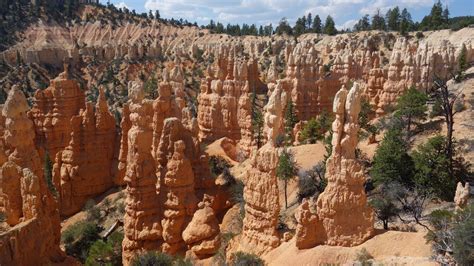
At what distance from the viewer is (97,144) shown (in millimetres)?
34500

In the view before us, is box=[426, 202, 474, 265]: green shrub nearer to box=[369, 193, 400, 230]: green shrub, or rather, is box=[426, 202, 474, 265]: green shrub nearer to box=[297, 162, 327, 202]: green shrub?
box=[369, 193, 400, 230]: green shrub

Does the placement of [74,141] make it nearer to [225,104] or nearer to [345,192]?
[225,104]

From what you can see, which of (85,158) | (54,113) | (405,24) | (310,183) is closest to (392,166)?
(310,183)

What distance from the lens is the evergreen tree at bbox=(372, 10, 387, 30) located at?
102 m

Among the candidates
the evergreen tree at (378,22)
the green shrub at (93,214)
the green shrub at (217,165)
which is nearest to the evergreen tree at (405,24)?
the evergreen tree at (378,22)

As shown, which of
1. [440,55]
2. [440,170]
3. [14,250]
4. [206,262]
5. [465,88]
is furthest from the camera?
[440,55]

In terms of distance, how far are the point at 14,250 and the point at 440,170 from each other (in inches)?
Answer: 792

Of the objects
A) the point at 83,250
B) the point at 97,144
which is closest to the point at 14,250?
the point at 83,250

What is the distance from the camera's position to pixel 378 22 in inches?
4151

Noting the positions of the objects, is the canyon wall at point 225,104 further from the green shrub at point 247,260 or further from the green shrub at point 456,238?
the green shrub at point 456,238

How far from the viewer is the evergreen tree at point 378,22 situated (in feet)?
335

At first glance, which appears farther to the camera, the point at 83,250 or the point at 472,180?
the point at 83,250

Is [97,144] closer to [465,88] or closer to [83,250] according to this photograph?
[83,250]

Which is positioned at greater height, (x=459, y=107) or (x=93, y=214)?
(x=459, y=107)
